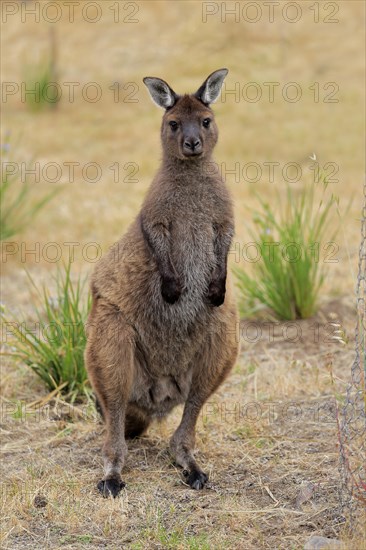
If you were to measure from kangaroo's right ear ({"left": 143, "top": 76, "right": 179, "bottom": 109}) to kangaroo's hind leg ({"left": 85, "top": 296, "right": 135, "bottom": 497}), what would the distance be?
3.54ft

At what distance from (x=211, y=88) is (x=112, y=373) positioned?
157cm

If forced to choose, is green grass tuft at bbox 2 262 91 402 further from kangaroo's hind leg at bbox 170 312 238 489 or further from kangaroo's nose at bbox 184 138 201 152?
kangaroo's nose at bbox 184 138 201 152

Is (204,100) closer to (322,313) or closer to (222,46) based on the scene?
(322,313)

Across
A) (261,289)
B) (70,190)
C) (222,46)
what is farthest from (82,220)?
(222,46)

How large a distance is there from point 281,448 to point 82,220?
16.1 ft

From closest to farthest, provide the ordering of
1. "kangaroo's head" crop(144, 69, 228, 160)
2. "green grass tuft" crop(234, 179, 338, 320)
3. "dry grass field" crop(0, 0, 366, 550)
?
1. "dry grass field" crop(0, 0, 366, 550)
2. "kangaroo's head" crop(144, 69, 228, 160)
3. "green grass tuft" crop(234, 179, 338, 320)

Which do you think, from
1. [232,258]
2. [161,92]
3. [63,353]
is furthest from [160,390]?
[232,258]

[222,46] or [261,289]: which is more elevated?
[222,46]

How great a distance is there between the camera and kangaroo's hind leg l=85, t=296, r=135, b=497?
175 inches

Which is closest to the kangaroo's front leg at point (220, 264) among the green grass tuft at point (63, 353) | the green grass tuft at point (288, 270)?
the green grass tuft at point (63, 353)

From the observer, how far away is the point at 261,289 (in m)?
7.08

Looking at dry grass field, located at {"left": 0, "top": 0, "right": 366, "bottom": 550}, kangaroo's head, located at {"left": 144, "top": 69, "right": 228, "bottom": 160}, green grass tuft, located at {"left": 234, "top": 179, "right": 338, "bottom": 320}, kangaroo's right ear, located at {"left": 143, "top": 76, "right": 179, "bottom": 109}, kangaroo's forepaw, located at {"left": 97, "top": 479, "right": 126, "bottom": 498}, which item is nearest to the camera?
dry grass field, located at {"left": 0, "top": 0, "right": 366, "bottom": 550}

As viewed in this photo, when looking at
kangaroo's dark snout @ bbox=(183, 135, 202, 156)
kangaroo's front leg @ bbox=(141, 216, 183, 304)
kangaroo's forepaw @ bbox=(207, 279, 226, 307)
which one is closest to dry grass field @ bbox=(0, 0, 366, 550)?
kangaroo's forepaw @ bbox=(207, 279, 226, 307)

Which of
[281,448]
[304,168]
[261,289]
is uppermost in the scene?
[304,168]
